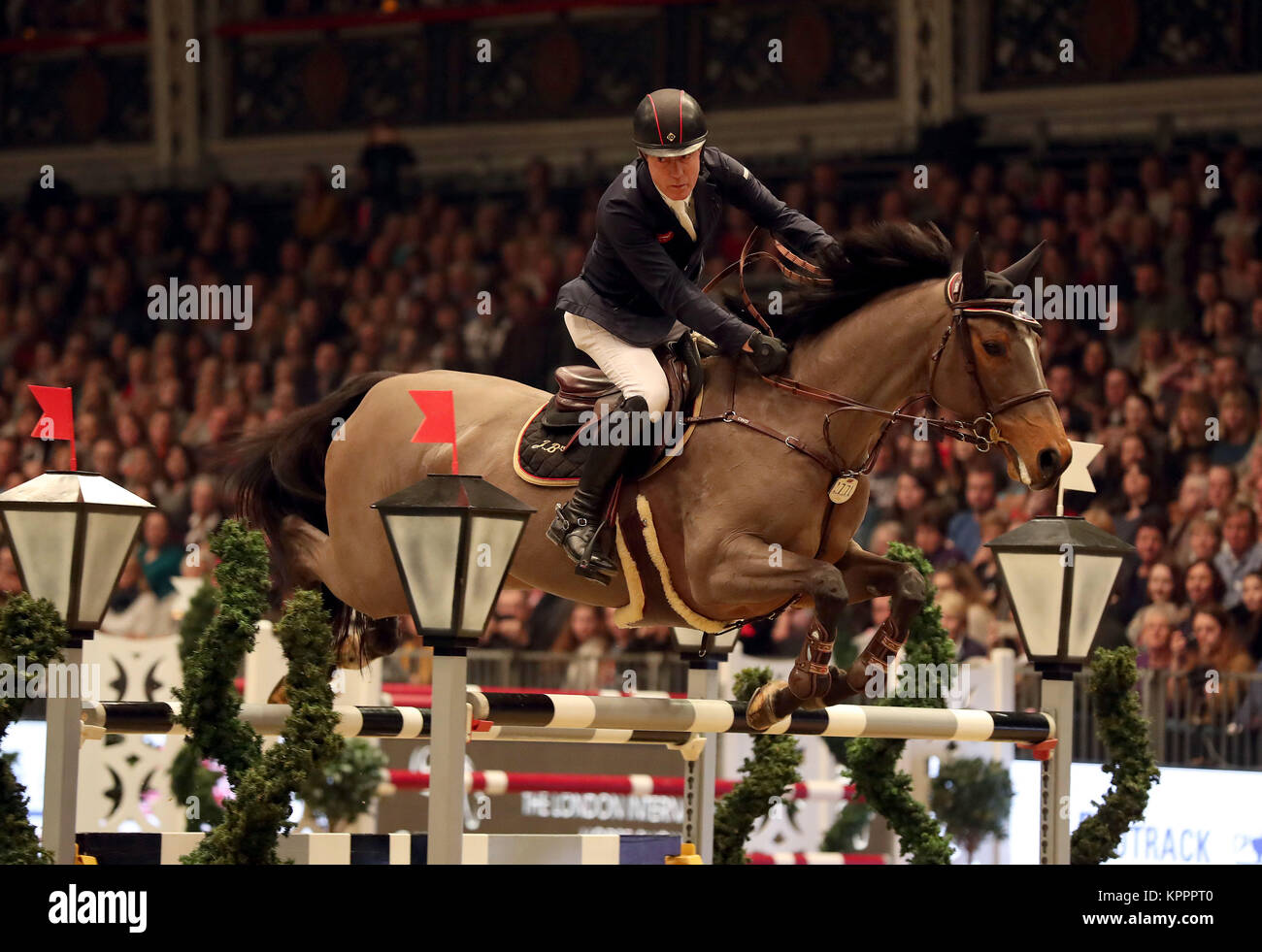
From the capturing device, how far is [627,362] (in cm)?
560

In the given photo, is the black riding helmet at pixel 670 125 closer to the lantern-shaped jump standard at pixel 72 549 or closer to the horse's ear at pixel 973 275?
the horse's ear at pixel 973 275

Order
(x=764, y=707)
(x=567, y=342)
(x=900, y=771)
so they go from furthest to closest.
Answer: (x=567, y=342)
(x=900, y=771)
(x=764, y=707)

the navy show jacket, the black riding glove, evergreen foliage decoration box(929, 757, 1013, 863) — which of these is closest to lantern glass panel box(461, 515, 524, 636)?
the navy show jacket

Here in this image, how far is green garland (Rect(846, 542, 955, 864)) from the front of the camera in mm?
6355

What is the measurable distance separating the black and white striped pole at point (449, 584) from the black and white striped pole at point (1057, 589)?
178 centimetres

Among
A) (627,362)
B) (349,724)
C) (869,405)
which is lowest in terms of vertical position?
(349,724)

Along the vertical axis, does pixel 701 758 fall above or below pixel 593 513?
below

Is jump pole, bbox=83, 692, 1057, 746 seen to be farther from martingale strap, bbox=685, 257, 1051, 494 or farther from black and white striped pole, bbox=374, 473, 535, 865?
Result: martingale strap, bbox=685, 257, 1051, 494

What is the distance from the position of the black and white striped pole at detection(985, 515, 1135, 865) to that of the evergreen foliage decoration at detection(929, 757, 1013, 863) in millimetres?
2835

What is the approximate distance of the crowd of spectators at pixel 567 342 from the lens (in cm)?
965

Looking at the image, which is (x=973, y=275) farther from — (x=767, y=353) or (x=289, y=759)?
(x=289, y=759)

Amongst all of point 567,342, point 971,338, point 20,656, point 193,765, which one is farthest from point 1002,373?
point 567,342

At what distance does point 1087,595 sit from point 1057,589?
0.33ft
